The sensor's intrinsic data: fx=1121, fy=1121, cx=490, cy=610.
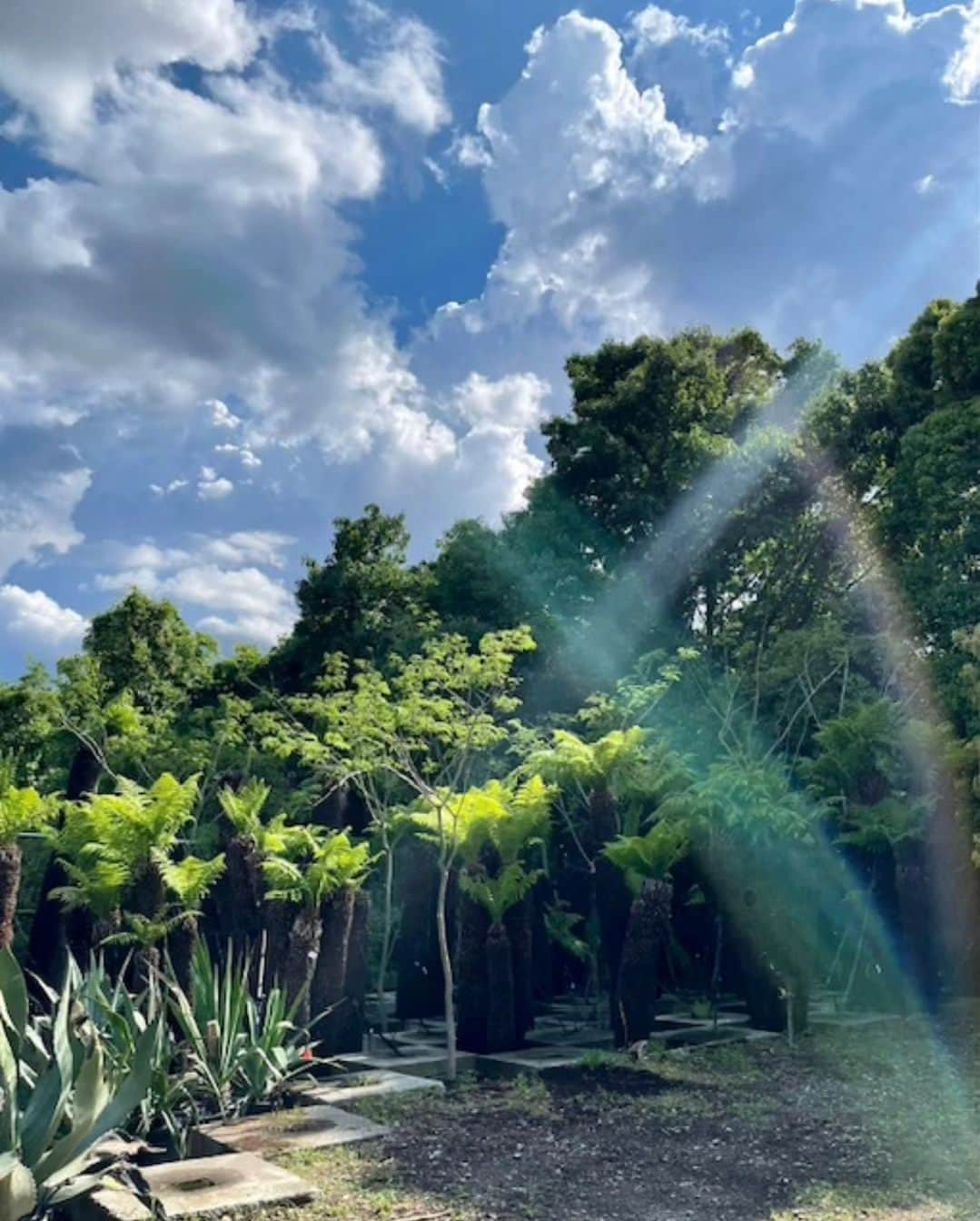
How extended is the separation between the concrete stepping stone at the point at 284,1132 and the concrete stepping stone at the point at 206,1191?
18.6 inches

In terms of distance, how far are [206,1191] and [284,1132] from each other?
67.9 inches

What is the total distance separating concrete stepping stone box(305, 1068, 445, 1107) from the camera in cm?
855

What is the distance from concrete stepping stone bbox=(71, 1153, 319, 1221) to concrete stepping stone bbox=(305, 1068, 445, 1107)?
6.53ft

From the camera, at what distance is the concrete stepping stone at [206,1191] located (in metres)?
5.28

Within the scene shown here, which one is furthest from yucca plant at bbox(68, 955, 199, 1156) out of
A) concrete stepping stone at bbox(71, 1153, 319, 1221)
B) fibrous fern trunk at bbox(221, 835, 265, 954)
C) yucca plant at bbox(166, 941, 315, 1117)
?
fibrous fern trunk at bbox(221, 835, 265, 954)

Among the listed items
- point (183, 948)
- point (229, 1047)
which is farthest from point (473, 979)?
point (229, 1047)

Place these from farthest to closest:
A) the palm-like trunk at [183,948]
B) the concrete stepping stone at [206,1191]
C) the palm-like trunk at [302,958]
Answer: the palm-like trunk at [183,948]
the palm-like trunk at [302,958]
the concrete stepping stone at [206,1191]

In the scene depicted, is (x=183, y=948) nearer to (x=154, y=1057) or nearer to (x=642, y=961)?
(x=154, y=1057)

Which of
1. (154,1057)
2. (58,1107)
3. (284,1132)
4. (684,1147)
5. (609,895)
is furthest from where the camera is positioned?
(609,895)

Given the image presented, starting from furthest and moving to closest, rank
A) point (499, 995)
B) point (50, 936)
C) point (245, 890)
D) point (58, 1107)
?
point (50, 936), point (245, 890), point (499, 995), point (58, 1107)

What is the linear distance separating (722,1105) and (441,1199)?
9.82ft

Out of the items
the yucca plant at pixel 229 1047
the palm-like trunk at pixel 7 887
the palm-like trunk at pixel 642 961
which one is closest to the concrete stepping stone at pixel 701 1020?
the palm-like trunk at pixel 642 961

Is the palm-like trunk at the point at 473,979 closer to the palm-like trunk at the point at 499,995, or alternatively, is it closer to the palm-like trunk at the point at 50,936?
the palm-like trunk at the point at 499,995

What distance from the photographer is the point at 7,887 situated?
33.4 feet
